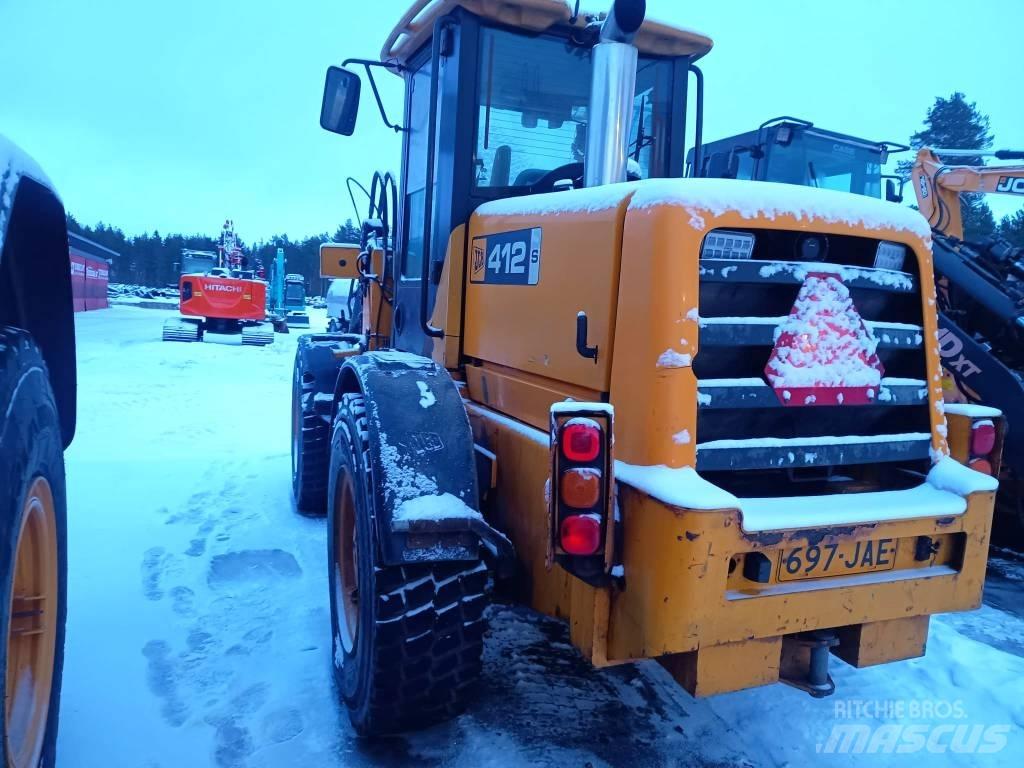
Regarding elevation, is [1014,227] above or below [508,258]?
above

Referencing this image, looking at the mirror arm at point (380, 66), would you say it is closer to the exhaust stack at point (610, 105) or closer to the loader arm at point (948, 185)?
the exhaust stack at point (610, 105)

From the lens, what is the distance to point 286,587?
399 cm

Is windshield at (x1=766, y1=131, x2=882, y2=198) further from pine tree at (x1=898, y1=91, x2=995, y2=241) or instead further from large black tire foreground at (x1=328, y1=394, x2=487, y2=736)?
pine tree at (x1=898, y1=91, x2=995, y2=241)

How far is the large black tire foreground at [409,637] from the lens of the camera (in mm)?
2426

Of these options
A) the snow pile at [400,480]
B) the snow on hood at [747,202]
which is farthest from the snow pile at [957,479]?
the snow pile at [400,480]

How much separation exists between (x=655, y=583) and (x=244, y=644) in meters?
2.19

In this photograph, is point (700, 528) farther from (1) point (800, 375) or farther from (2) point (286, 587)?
(2) point (286, 587)

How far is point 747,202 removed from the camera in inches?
86.0

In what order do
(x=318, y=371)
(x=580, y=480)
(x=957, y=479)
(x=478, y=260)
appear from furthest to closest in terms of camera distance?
(x=318, y=371), (x=478, y=260), (x=957, y=479), (x=580, y=480)

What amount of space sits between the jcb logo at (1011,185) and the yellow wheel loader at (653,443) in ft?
18.0

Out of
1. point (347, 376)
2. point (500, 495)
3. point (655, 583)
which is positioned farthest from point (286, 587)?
point (655, 583)

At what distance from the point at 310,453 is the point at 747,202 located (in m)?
3.59

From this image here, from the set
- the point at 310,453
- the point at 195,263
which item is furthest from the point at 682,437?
the point at 195,263

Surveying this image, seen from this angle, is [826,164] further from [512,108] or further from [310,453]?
[310,453]
